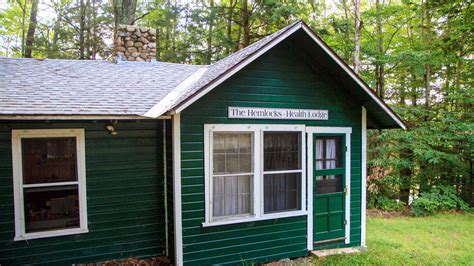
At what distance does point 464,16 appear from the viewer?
10.0 m

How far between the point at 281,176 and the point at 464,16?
8.94m

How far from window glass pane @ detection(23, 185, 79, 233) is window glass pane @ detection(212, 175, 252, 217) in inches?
85.0

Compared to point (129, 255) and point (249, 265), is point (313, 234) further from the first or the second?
point (129, 255)

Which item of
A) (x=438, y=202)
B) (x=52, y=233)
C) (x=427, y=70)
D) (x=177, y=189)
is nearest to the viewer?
(x=52, y=233)

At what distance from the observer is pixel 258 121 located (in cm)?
542

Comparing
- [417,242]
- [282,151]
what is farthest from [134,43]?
[417,242]

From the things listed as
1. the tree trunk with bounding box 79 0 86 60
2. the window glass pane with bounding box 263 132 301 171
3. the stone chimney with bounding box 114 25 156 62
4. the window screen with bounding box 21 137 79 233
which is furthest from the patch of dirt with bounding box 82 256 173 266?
the tree trunk with bounding box 79 0 86 60

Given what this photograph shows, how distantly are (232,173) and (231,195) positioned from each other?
1.21 feet

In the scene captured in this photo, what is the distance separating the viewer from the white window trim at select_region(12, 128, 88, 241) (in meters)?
4.49

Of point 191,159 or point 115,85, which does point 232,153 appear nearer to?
point 191,159

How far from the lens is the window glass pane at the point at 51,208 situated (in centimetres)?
464

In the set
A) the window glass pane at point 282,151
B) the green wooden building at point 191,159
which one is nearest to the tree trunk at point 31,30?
the green wooden building at point 191,159

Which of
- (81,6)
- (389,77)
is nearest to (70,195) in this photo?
(81,6)

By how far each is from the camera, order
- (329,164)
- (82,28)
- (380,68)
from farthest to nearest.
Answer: (82,28), (380,68), (329,164)
